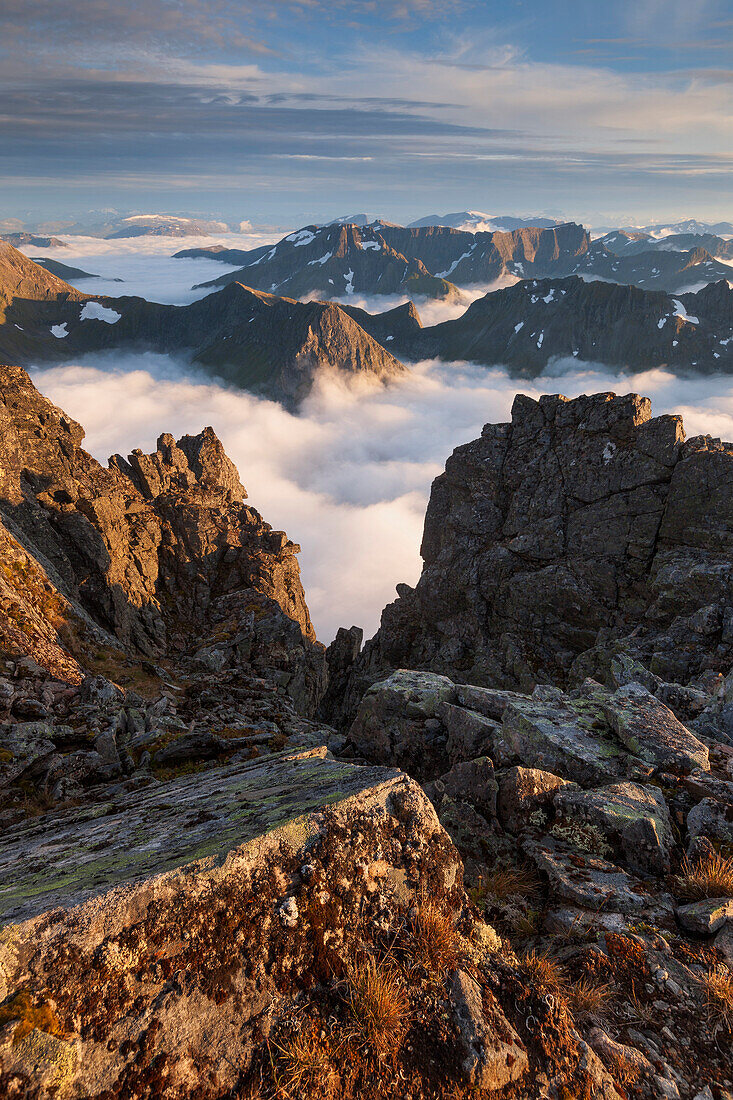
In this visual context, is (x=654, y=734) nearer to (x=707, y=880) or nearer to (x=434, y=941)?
(x=707, y=880)

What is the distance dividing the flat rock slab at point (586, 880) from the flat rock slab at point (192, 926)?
431 cm

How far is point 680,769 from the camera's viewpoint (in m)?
15.1

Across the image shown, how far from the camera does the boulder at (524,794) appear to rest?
1330 cm

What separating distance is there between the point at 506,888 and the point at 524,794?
3.03 m

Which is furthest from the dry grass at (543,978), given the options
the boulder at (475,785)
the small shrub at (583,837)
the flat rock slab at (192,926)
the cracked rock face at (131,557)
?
the cracked rock face at (131,557)

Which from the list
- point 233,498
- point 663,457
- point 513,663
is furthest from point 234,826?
point 233,498

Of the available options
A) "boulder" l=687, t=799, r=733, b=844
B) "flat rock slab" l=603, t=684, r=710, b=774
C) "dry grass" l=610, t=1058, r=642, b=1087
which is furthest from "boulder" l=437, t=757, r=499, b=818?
"dry grass" l=610, t=1058, r=642, b=1087

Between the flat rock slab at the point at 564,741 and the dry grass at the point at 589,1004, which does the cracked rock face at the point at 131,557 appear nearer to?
the flat rock slab at the point at 564,741

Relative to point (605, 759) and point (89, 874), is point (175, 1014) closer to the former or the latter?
point (89, 874)

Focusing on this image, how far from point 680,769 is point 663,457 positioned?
177 feet

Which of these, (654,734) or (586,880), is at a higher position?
(586,880)

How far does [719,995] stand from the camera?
25.3 ft

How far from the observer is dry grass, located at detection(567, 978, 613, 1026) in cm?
732

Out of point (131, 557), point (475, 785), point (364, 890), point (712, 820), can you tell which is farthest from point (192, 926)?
point (131, 557)
